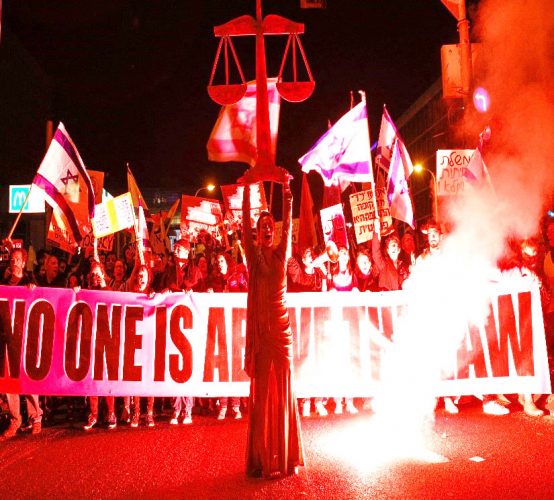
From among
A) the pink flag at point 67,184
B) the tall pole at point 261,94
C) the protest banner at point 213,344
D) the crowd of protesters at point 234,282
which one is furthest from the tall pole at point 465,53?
the pink flag at point 67,184

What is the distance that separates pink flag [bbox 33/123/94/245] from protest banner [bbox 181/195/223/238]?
25.8ft

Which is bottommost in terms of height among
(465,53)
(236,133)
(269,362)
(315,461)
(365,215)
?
(315,461)

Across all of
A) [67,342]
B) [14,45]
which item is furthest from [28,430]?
[14,45]

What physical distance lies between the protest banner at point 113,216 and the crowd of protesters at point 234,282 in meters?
2.06

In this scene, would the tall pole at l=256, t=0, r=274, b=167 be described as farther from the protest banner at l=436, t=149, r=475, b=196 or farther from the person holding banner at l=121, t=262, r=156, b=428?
the protest banner at l=436, t=149, r=475, b=196

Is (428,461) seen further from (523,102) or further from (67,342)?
(523,102)

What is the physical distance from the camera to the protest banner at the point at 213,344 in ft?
23.5

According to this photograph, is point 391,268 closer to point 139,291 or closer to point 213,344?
point 213,344

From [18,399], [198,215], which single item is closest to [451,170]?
[18,399]

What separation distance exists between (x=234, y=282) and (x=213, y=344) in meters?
1.59

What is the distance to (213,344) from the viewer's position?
746cm

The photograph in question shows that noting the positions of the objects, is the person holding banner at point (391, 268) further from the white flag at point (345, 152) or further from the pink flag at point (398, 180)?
the white flag at point (345, 152)

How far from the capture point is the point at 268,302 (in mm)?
5047

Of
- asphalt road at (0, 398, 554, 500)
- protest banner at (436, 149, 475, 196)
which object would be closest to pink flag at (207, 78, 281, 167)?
protest banner at (436, 149, 475, 196)
